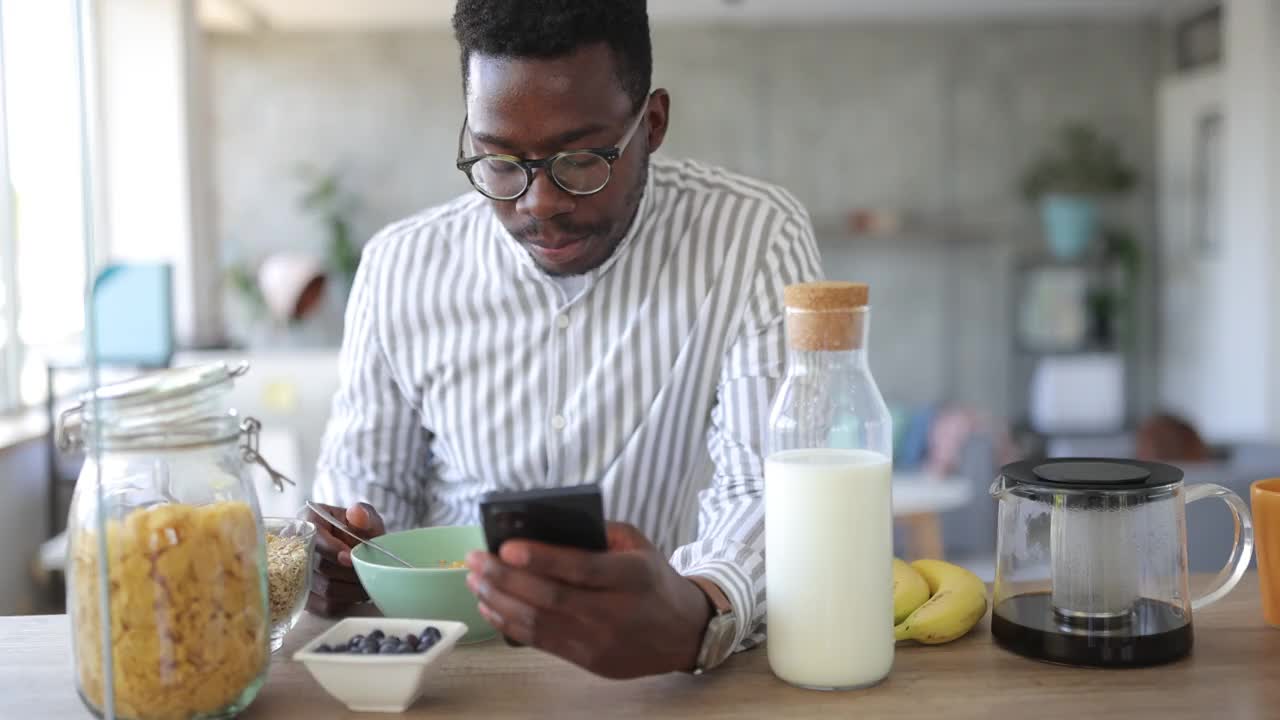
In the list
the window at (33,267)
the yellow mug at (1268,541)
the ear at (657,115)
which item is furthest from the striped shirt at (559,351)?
the window at (33,267)

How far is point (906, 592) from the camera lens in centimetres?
110

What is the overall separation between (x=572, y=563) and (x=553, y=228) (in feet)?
1.65

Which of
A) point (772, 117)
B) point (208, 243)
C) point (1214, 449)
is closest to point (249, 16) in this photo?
point (208, 243)

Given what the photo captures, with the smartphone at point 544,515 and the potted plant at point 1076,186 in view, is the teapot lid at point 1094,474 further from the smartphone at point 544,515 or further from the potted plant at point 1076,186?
the potted plant at point 1076,186

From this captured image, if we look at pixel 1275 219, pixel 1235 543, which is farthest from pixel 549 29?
pixel 1275 219

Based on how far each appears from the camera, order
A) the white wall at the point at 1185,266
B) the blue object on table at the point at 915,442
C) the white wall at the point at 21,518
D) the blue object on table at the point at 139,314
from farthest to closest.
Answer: the white wall at the point at 1185,266 < the blue object on table at the point at 915,442 < the white wall at the point at 21,518 < the blue object on table at the point at 139,314

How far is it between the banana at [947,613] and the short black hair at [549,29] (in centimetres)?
58

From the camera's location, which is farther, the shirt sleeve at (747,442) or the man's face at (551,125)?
the man's face at (551,125)

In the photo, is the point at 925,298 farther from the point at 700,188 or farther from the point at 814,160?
the point at 700,188

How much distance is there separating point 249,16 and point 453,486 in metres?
5.32

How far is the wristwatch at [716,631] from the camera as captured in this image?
949 millimetres

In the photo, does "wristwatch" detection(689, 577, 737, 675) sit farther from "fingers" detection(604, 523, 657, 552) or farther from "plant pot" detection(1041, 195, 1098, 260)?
"plant pot" detection(1041, 195, 1098, 260)

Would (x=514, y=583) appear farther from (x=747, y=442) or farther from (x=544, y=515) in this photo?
(x=747, y=442)

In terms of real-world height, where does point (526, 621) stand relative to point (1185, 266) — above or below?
below
